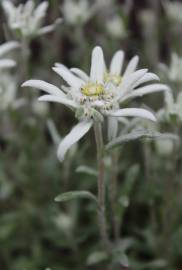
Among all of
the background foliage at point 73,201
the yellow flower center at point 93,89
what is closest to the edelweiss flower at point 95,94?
the yellow flower center at point 93,89

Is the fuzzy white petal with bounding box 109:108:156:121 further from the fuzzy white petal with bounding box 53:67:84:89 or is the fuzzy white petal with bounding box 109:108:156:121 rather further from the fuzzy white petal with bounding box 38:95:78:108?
the fuzzy white petal with bounding box 53:67:84:89

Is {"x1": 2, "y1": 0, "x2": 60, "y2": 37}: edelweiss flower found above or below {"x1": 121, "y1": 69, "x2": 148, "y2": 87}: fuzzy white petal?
above

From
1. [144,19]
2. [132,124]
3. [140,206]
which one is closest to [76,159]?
[140,206]

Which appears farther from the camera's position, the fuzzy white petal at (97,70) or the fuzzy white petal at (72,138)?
the fuzzy white petal at (97,70)

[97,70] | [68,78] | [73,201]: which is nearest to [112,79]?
[97,70]

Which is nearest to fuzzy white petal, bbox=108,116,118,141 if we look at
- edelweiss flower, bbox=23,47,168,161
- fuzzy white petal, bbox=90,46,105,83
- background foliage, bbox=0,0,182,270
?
edelweiss flower, bbox=23,47,168,161

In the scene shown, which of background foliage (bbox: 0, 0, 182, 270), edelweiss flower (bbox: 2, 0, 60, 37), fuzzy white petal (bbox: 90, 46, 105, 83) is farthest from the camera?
background foliage (bbox: 0, 0, 182, 270)

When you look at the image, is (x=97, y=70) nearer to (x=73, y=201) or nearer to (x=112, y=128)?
(x=112, y=128)

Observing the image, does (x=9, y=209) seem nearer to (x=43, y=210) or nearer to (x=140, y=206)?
(x=43, y=210)

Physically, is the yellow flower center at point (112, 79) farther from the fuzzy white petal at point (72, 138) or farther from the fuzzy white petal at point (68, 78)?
the fuzzy white petal at point (72, 138)
